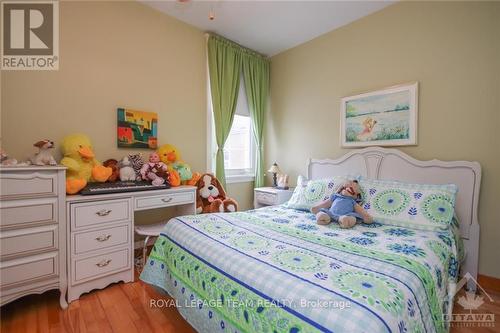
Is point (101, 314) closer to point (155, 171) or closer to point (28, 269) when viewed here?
point (28, 269)

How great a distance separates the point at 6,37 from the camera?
199cm

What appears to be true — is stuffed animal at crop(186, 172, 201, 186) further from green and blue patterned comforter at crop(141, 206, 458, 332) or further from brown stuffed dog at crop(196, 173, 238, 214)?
green and blue patterned comforter at crop(141, 206, 458, 332)

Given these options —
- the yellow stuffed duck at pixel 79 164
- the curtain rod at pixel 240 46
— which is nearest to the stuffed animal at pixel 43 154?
the yellow stuffed duck at pixel 79 164

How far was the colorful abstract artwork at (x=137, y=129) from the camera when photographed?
2.51m

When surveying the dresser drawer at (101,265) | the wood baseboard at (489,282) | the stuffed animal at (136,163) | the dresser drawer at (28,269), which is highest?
the stuffed animal at (136,163)

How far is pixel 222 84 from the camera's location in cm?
327

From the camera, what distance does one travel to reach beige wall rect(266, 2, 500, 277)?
2021mm

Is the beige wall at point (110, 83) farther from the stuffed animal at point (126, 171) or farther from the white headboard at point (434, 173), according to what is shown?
the white headboard at point (434, 173)

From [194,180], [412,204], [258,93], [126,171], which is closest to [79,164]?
[126,171]

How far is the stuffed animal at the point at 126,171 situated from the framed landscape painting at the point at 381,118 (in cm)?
240

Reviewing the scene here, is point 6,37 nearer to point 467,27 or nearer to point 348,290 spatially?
point 348,290

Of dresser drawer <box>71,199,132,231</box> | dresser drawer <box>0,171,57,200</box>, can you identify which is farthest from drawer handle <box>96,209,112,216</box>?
dresser drawer <box>0,171,57,200</box>

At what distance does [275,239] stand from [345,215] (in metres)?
0.70

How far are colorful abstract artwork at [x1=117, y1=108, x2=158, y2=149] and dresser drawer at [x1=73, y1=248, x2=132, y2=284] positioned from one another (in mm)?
1112
